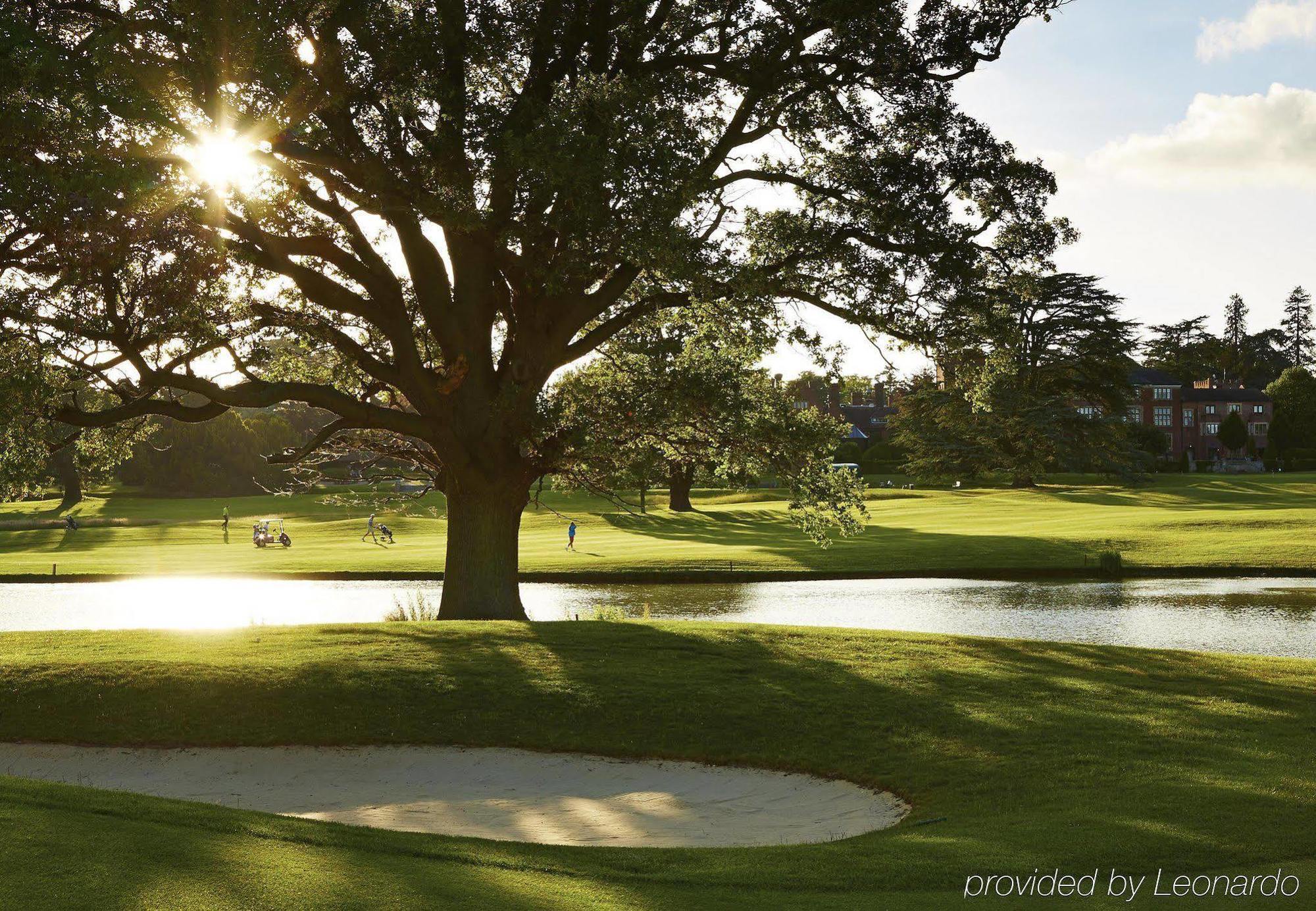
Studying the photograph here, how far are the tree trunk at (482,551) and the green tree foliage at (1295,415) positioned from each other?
340ft

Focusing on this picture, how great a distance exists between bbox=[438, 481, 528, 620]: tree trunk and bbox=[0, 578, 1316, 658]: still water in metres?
5.25

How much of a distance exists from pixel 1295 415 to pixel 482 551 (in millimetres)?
105205

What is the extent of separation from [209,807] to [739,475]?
15.3 metres

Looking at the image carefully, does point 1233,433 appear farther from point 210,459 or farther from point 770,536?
point 210,459

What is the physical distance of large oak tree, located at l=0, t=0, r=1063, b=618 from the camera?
14.9 meters

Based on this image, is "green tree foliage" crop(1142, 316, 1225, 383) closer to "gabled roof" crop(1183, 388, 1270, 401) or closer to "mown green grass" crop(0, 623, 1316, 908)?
"gabled roof" crop(1183, 388, 1270, 401)

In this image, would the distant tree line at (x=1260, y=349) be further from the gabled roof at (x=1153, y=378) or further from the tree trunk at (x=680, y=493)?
the tree trunk at (x=680, y=493)

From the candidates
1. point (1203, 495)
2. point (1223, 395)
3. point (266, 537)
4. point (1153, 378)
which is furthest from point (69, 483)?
point (1223, 395)

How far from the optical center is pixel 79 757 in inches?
509

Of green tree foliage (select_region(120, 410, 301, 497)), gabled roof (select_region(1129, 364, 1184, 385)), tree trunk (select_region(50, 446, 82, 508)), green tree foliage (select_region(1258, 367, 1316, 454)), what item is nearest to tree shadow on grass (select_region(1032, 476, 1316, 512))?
green tree foliage (select_region(1258, 367, 1316, 454))

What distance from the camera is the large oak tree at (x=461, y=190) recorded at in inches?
588

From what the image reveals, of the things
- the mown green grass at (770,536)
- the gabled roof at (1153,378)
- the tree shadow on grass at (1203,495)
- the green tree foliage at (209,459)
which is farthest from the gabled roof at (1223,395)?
the green tree foliage at (209,459)

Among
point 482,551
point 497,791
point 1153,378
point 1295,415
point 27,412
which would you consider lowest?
point 497,791

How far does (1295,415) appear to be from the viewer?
106m
